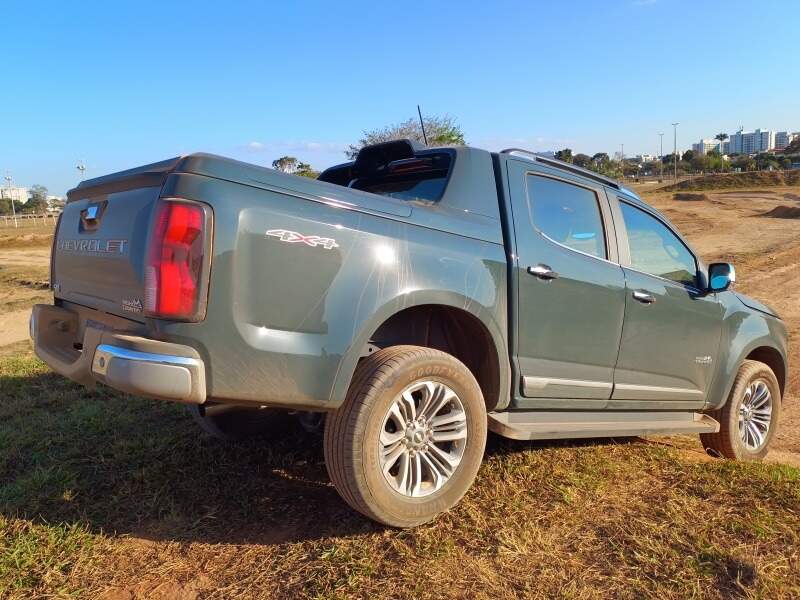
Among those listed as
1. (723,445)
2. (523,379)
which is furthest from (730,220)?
(523,379)

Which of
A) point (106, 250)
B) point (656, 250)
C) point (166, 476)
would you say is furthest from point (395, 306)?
point (656, 250)

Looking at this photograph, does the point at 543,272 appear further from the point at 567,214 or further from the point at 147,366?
the point at 147,366

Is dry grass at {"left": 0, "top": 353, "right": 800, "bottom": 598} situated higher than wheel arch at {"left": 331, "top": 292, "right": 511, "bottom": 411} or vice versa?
wheel arch at {"left": 331, "top": 292, "right": 511, "bottom": 411}

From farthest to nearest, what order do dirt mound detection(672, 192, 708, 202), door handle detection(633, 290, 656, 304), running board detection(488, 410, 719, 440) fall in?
dirt mound detection(672, 192, 708, 202)
door handle detection(633, 290, 656, 304)
running board detection(488, 410, 719, 440)

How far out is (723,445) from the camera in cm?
475

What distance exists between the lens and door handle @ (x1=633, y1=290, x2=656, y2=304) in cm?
384

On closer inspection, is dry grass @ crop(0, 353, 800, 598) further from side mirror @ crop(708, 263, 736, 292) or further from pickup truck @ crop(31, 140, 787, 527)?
side mirror @ crop(708, 263, 736, 292)

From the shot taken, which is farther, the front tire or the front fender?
the front fender

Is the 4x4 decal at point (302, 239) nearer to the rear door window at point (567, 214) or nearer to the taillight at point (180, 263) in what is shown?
the taillight at point (180, 263)

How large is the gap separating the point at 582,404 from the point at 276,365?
1987 millimetres

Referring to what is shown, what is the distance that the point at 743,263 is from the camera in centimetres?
1717

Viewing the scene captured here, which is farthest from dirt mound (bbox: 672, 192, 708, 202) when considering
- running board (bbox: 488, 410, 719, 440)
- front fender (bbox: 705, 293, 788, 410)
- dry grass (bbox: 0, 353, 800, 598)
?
dry grass (bbox: 0, 353, 800, 598)

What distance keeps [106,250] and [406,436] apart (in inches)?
63.2

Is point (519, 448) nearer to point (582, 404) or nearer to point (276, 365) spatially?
point (582, 404)
